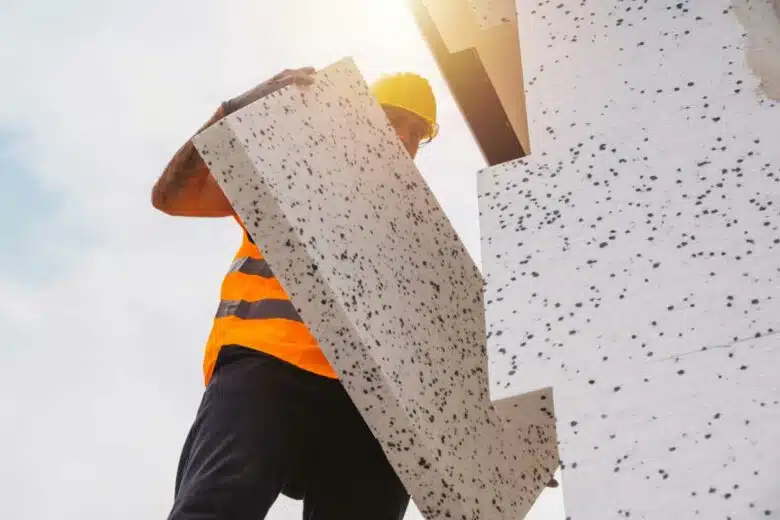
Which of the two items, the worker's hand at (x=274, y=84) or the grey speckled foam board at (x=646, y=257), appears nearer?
the grey speckled foam board at (x=646, y=257)

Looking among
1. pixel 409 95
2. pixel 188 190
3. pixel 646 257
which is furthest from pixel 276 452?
pixel 409 95

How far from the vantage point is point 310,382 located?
2510 millimetres

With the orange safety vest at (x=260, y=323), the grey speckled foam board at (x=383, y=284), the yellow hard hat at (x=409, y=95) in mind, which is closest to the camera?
the grey speckled foam board at (x=383, y=284)

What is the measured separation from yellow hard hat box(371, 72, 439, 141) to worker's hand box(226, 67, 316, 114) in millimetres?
1054

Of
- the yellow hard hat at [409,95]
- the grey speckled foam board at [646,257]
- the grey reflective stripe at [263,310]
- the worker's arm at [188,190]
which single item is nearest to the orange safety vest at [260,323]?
the grey reflective stripe at [263,310]

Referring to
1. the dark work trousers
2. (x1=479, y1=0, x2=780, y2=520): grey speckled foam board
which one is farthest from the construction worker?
(x1=479, y1=0, x2=780, y2=520): grey speckled foam board

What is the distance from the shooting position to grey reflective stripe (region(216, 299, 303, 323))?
2.55 meters

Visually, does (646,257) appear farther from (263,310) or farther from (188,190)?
(188,190)

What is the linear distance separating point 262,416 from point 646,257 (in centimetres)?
110

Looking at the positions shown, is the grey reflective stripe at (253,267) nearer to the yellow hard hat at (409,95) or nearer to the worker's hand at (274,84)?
the worker's hand at (274,84)

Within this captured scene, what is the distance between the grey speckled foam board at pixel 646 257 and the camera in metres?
1.43

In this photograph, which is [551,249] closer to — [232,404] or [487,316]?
[487,316]

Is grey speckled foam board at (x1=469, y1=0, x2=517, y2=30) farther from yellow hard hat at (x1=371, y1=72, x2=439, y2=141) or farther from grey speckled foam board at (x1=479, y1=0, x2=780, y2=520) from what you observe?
yellow hard hat at (x1=371, y1=72, x2=439, y2=141)

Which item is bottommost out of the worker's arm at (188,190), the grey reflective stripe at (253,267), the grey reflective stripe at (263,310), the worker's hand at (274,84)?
the grey reflective stripe at (263,310)
